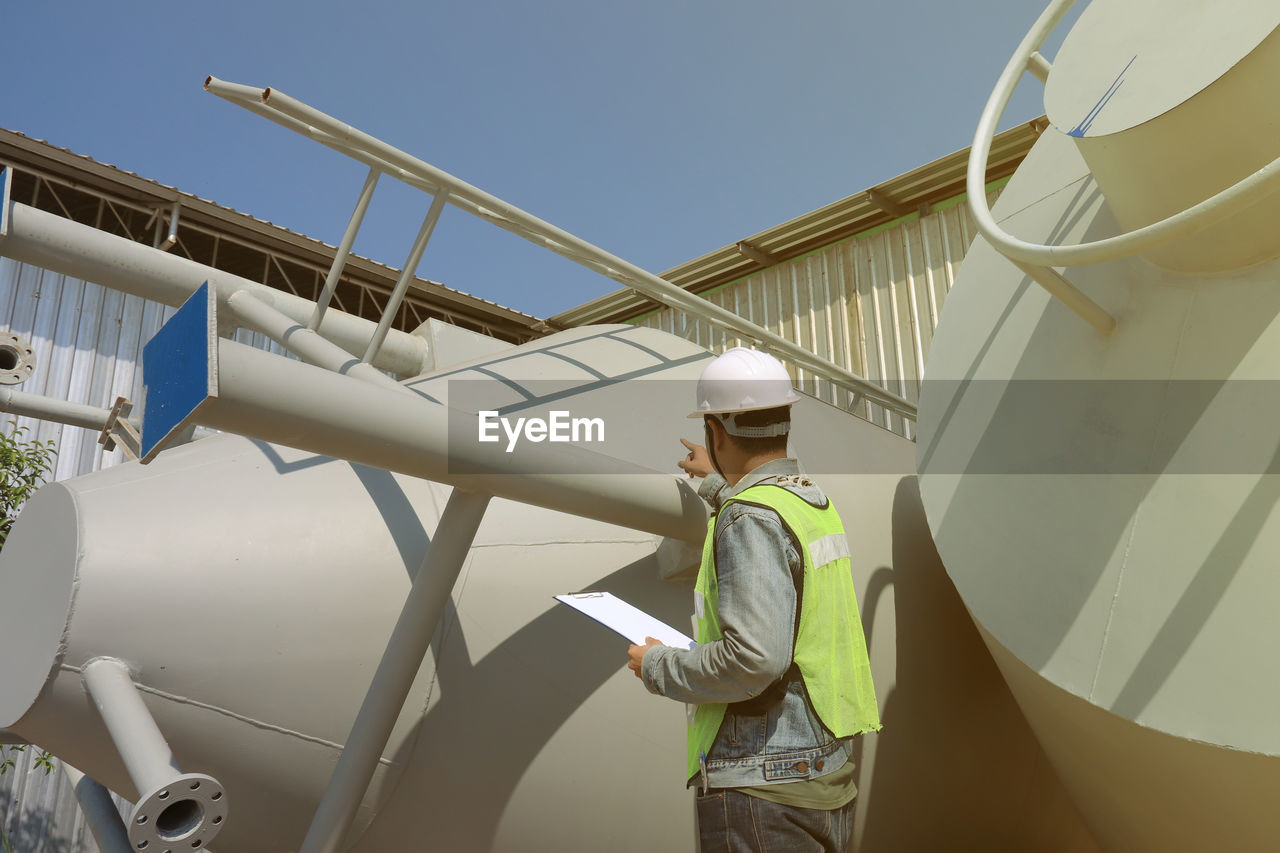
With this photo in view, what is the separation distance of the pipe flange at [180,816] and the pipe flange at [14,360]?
263cm

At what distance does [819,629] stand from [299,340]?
2181mm

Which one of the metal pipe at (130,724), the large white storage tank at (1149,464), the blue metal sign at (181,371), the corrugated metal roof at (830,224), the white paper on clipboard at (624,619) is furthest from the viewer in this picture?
the corrugated metal roof at (830,224)

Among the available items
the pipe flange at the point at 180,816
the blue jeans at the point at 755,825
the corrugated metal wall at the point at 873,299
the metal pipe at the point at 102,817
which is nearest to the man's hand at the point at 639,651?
the blue jeans at the point at 755,825

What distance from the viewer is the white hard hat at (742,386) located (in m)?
2.37

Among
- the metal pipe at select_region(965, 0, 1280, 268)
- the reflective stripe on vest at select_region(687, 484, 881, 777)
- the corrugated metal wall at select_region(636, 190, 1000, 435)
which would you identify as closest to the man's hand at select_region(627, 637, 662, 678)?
the reflective stripe on vest at select_region(687, 484, 881, 777)

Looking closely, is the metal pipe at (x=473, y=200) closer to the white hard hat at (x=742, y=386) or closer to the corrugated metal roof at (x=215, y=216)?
the white hard hat at (x=742, y=386)

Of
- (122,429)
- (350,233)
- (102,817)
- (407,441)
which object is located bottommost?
(102,817)

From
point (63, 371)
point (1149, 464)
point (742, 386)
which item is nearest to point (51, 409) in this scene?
point (742, 386)

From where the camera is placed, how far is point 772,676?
6.41 feet

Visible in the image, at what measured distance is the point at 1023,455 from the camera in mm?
2730

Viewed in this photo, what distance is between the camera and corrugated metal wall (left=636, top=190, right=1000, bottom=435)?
868cm

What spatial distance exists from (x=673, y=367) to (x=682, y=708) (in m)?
1.47

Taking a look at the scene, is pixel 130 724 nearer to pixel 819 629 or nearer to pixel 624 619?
pixel 624 619

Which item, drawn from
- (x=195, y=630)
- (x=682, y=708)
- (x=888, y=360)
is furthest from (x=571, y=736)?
(x=888, y=360)
